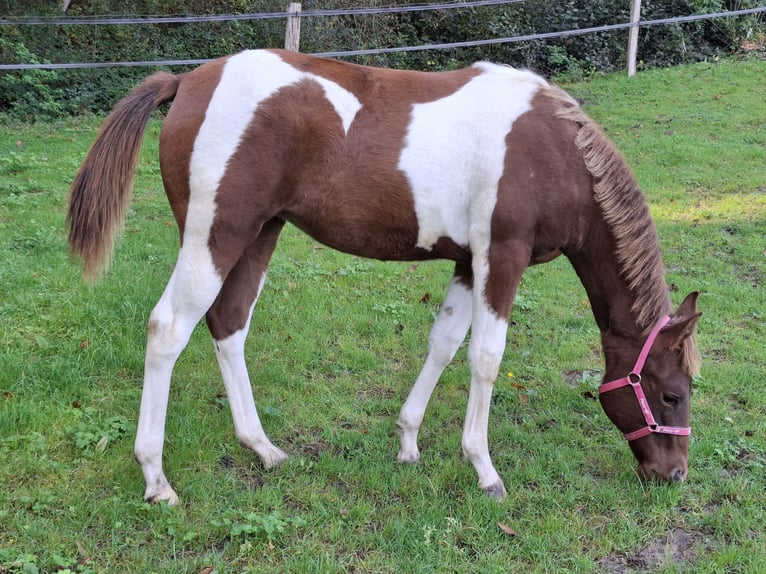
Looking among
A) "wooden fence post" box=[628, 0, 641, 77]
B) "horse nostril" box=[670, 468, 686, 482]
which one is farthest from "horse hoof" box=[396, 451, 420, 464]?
"wooden fence post" box=[628, 0, 641, 77]

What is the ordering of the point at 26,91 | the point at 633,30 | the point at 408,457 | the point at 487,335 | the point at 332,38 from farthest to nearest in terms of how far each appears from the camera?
the point at 332,38
the point at 633,30
the point at 26,91
the point at 408,457
the point at 487,335

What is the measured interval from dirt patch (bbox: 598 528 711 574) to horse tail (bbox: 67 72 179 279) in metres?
2.49

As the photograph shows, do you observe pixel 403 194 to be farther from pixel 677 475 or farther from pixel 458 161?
pixel 677 475

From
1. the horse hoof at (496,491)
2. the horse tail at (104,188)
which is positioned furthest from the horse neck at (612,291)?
the horse tail at (104,188)

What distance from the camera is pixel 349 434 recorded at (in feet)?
11.3

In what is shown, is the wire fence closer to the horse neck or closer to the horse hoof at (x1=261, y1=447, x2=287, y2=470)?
the horse hoof at (x1=261, y1=447, x2=287, y2=470)

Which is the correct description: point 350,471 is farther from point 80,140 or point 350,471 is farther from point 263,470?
point 80,140

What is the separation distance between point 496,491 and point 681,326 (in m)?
1.12

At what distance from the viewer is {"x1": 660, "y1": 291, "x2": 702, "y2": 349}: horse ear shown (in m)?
2.84

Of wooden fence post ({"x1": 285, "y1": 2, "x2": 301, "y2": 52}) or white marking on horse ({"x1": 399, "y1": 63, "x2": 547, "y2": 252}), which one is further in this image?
wooden fence post ({"x1": 285, "y1": 2, "x2": 301, "y2": 52})

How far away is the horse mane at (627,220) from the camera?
2887 mm

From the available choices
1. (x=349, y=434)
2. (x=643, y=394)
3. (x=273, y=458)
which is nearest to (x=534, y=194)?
(x=643, y=394)

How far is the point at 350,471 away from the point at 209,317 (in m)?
1.01

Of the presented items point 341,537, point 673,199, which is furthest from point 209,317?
point 673,199
